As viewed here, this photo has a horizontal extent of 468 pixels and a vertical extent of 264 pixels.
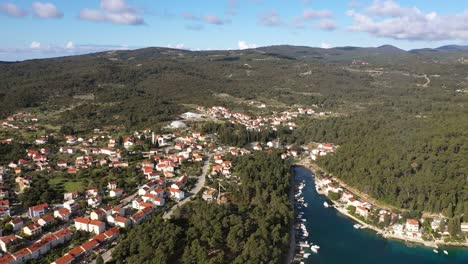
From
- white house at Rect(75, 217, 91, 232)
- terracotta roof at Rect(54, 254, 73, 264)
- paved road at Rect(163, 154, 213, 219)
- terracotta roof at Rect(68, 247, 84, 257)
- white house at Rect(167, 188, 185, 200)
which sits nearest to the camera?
terracotta roof at Rect(54, 254, 73, 264)

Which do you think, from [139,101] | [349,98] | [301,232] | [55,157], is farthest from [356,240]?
[349,98]

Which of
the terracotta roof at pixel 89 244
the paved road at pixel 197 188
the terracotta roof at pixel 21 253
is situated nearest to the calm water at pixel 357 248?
the paved road at pixel 197 188

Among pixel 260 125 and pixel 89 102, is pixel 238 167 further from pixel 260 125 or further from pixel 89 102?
pixel 89 102

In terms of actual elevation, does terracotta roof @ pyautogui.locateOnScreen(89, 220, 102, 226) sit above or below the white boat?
above

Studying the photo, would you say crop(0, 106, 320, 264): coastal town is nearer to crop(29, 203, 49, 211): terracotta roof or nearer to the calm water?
crop(29, 203, 49, 211): terracotta roof

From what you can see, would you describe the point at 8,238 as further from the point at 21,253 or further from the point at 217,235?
the point at 217,235

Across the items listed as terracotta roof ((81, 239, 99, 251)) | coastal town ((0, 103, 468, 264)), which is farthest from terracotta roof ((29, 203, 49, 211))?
terracotta roof ((81, 239, 99, 251))

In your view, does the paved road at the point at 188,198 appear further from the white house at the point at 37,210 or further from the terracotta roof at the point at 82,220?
the white house at the point at 37,210
